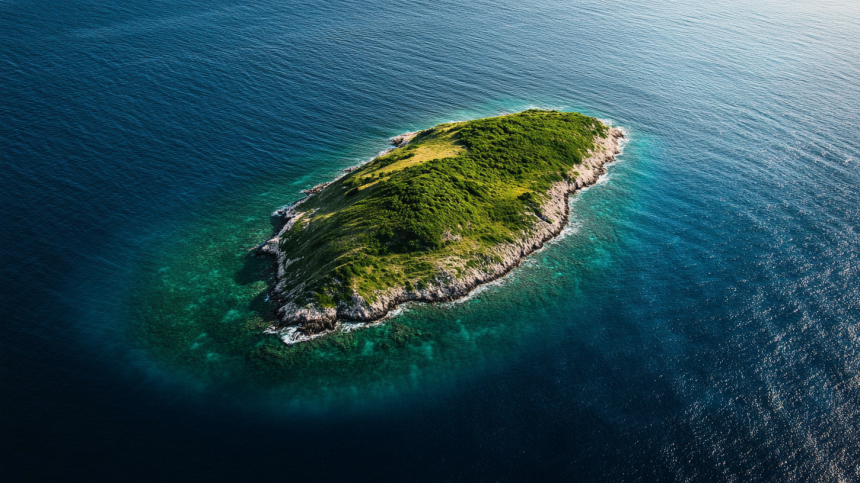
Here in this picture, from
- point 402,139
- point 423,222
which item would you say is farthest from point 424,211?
point 402,139

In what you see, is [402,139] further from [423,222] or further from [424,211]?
[423,222]

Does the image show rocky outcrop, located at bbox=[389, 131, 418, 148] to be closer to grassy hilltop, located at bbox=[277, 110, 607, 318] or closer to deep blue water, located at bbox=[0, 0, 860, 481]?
deep blue water, located at bbox=[0, 0, 860, 481]

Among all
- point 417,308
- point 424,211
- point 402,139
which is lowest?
point 417,308

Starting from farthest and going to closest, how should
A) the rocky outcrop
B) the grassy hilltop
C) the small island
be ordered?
the rocky outcrop < the grassy hilltop < the small island

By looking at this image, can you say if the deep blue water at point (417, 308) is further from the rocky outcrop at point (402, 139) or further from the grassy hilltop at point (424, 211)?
the grassy hilltop at point (424, 211)

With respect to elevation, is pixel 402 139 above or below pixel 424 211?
below

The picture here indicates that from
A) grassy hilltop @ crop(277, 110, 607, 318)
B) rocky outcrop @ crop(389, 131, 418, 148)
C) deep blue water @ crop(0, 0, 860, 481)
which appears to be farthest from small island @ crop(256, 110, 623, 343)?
rocky outcrop @ crop(389, 131, 418, 148)

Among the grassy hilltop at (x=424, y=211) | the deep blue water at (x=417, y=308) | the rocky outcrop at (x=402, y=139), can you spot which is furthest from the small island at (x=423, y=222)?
the rocky outcrop at (x=402, y=139)
